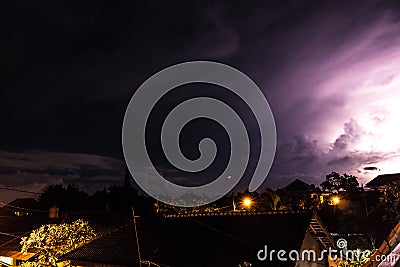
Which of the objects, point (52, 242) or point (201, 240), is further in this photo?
point (52, 242)

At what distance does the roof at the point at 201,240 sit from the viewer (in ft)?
40.6

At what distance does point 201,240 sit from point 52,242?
18.7 ft

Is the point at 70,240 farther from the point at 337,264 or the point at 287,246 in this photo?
the point at 337,264

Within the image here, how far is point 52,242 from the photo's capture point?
1456 centimetres

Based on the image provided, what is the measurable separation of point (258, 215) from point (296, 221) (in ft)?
4.93

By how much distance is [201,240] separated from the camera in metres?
13.5

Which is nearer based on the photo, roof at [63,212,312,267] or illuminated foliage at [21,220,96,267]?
roof at [63,212,312,267]

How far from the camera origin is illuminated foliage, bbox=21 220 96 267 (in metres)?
14.4

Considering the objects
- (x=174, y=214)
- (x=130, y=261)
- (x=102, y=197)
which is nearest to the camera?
(x=130, y=261)

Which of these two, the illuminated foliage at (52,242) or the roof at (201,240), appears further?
the illuminated foliage at (52,242)

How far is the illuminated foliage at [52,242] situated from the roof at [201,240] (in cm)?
42

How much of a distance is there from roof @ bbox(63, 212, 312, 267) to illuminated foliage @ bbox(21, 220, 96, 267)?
418 mm

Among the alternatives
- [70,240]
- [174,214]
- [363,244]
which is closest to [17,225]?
[70,240]

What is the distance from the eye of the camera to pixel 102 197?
42.3 m
